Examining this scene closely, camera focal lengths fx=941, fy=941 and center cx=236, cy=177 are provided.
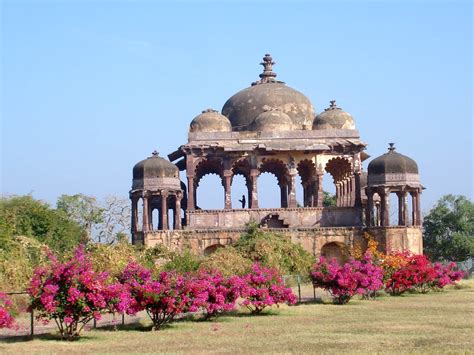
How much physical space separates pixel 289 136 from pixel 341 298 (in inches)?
596

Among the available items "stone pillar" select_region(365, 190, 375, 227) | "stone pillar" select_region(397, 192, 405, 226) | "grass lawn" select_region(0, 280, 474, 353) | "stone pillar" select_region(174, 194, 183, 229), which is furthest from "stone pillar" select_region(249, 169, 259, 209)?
"grass lawn" select_region(0, 280, 474, 353)

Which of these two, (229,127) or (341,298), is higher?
(229,127)

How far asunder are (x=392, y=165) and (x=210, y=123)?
7.93m

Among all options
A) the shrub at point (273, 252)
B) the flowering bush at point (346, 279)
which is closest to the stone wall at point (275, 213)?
the shrub at point (273, 252)

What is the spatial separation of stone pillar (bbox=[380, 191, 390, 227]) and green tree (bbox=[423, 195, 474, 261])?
1265 centimetres

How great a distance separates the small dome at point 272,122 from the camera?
131 ft

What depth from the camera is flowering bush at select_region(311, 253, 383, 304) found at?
82.8ft

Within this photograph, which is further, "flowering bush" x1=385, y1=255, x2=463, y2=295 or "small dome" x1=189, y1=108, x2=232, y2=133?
"small dome" x1=189, y1=108, x2=232, y2=133

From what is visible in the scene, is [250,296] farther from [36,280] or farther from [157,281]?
[36,280]

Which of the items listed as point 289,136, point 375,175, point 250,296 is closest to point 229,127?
point 289,136

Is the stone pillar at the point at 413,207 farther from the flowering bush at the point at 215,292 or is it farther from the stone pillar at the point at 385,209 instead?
the flowering bush at the point at 215,292

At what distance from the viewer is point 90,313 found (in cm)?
1731

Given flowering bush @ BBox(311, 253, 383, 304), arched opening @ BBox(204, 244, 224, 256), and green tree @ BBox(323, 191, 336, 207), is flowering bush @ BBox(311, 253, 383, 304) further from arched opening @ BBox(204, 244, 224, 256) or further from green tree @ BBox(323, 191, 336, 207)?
green tree @ BBox(323, 191, 336, 207)

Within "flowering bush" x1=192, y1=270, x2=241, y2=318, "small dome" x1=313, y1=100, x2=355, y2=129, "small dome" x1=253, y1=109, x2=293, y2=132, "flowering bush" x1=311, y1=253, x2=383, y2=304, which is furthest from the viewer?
"small dome" x1=313, y1=100, x2=355, y2=129
